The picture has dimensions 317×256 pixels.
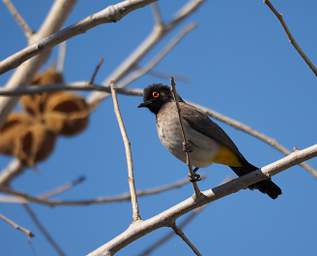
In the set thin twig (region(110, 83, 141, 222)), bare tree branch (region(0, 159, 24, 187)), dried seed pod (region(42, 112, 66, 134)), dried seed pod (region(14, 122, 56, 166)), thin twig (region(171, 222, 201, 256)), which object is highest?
dried seed pod (region(42, 112, 66, 134))

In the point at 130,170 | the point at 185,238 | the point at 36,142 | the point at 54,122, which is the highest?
the point at 54,122

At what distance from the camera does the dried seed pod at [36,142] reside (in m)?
10.4

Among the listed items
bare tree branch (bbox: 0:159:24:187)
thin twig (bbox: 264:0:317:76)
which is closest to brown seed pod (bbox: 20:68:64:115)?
Answer: bare tree branch (bbox: 0:159:24:187)

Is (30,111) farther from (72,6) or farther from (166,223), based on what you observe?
(166,223)

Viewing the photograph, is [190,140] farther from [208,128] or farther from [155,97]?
[155,97]

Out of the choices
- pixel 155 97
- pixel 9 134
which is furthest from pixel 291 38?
pixel 9 134

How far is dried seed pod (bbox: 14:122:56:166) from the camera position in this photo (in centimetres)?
1041

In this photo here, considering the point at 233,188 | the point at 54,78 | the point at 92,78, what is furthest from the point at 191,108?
the point at 54,78

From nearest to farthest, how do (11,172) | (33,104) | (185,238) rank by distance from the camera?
(185,238) < (11,172) < (33,104)

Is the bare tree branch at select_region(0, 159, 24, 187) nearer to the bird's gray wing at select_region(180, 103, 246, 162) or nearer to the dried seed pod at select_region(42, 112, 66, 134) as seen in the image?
the dried seed pod at select_region(42, 112, 66, 134)

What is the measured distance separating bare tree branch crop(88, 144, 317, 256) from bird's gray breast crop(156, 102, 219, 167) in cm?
164

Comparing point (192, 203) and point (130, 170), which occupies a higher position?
point (130, 170)

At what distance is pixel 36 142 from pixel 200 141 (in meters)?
5.44

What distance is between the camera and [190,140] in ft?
19.5
